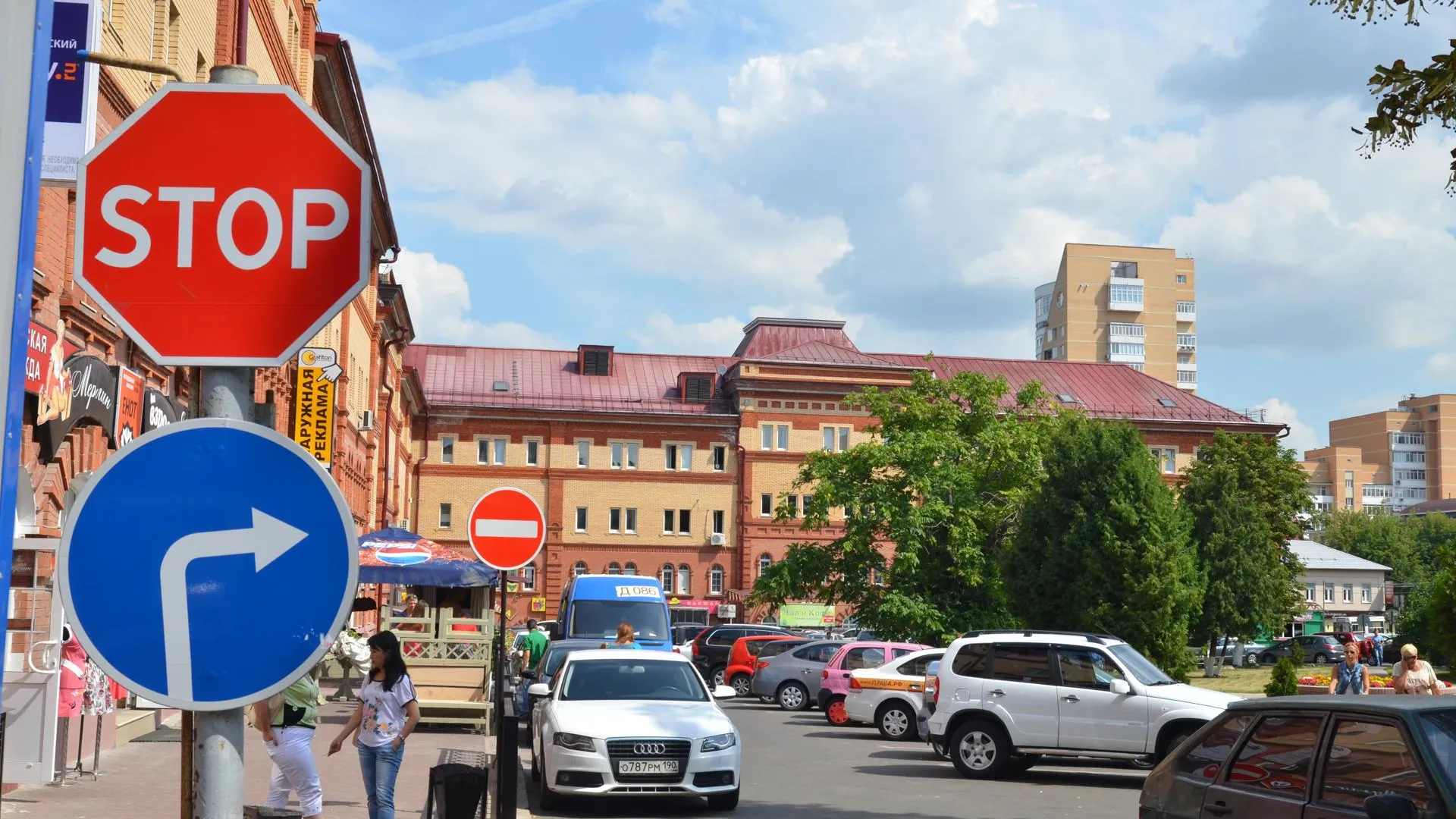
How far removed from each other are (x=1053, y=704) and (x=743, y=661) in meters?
23.3

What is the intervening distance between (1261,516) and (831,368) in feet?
87.8

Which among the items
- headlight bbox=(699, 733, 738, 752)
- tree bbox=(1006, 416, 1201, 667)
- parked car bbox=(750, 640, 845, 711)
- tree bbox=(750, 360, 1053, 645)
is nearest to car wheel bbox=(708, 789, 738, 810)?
headlight bbox=(699, 733, 738, 752)

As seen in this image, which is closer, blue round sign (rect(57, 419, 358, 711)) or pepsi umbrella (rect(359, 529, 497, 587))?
blue round sign (rect(57, 419, 358, 711))

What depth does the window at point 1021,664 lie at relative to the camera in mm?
19969

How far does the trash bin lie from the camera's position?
319 inches

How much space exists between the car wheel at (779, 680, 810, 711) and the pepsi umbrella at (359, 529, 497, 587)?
37.8ft

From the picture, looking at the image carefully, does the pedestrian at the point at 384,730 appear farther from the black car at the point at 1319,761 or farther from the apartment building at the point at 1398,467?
the apartment building at the point at 1398,467

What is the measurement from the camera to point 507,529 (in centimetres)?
1327

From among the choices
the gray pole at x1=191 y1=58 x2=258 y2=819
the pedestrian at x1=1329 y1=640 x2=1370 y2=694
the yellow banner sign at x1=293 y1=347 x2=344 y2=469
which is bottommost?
the pedestrian at x1=1329 y1=640 x2=1370 y2=694

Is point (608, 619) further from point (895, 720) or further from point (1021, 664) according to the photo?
point (1021, 664)

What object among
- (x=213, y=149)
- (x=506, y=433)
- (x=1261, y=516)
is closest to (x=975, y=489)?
(x=1261, y=516)

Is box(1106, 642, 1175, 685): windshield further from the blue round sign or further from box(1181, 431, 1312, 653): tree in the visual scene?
box(1181, 431, 1312, 653): tree

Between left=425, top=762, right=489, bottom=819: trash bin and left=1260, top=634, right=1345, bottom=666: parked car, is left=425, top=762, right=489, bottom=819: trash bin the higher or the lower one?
the higher one

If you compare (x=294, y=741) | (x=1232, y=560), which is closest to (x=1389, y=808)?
(x=294, y=741)
